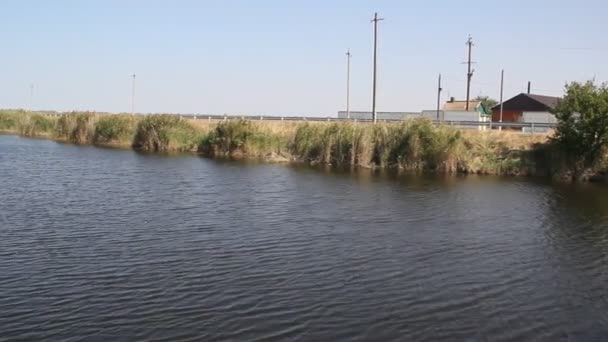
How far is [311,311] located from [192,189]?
1663 centimetres

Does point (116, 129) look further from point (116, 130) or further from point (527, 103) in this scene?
point (527, 103)

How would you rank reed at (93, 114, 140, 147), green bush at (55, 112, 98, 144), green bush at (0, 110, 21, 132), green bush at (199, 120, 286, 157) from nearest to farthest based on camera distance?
green bush at (199, 120, 286, 157), reed at (93, 114, 140, 147), green bush at (55, 112, 98, 144), green bush at (0, 110, 21, 132)

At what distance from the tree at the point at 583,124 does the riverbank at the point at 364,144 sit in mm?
821

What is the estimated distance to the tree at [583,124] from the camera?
35531mm

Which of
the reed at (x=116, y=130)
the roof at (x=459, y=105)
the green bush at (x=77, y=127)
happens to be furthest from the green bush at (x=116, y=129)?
the roof at (x=459, y=105)

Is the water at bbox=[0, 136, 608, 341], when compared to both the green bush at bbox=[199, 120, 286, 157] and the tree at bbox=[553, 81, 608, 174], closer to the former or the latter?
the tree at bbox=[553, 81, 608, 174]

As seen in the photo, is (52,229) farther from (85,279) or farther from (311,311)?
(311,311)

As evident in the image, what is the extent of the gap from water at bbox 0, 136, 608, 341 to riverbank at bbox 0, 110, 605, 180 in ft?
35.9

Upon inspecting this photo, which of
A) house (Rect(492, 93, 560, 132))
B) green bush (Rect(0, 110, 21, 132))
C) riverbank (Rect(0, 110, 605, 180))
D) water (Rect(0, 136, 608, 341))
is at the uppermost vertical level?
house (Rect(492, 93, 560, 132))

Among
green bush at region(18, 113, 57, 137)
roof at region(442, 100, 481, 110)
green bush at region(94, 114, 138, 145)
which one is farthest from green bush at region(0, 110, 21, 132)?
roof at region(442, 100, 481, 110)

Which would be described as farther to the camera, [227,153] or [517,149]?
[227,153]

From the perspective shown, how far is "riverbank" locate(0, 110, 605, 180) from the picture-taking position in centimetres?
3897

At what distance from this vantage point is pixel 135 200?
921 inches

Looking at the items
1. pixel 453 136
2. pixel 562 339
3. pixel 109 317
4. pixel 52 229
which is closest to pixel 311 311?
pixel 109 317
